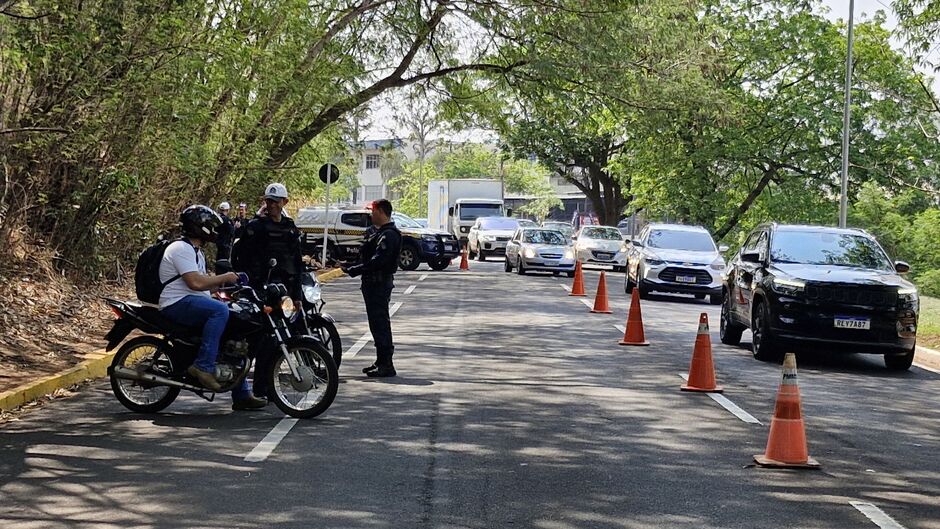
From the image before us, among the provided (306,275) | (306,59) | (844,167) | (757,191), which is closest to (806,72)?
(757,191)

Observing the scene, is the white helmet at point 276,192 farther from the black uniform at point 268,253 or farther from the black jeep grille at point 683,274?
the black jeep grille at point 683,274

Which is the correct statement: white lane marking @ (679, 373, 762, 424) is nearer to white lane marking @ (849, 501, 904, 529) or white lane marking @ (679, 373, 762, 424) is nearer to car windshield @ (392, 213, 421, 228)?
white lane marking @ (849, 501, 904, 529)

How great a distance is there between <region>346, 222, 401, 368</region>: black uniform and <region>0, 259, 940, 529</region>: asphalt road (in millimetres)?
417

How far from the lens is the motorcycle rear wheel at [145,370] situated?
409 inches

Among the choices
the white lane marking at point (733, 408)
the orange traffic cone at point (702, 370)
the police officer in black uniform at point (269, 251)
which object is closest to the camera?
the white lane marking at point (733, 408)

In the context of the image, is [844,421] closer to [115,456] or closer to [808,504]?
[808,504]

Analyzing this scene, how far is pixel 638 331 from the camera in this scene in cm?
1697

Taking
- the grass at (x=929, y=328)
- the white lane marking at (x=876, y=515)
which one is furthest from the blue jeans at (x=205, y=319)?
the grass at (x=929, y=328)

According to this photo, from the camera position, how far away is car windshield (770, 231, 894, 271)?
15.9 m

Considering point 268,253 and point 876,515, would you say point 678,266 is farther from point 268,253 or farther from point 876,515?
point 876,515

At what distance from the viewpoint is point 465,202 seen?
56000 millimetres

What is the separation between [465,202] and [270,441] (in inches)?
1850

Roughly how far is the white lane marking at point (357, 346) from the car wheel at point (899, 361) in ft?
21.1

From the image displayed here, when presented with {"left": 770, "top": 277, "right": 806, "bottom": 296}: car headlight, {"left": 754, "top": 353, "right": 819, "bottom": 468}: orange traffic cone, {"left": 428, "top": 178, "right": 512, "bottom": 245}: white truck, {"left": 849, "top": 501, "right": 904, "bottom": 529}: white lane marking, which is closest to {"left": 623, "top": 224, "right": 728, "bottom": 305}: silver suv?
{"left": 770, "top": 277, "right": 806, "bottom": 296}: car headlight
